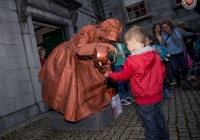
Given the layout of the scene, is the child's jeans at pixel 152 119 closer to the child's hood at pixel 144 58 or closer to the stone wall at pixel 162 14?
the child's hood at pixel 144 58

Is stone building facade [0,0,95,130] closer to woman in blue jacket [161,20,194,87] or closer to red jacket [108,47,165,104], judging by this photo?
red jacket [108,47,165,104]

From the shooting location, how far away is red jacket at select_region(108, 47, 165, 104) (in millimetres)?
1792

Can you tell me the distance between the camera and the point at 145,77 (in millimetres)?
1820

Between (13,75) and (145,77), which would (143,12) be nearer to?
(13,75)

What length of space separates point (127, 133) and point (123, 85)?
2071 millimetres

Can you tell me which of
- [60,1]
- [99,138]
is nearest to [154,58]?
[99,138]

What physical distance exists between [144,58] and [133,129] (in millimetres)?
1254

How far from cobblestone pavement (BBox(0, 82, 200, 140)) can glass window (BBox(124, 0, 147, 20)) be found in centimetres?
975

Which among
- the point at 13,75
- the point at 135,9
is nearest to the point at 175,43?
the point at 13,75

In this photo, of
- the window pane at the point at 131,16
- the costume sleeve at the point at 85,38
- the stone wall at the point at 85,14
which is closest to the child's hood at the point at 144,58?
the costume sleeve at the point at 85,38

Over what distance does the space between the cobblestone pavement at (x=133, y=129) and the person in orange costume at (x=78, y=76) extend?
0.39 meters

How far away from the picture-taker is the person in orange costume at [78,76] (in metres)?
2.33

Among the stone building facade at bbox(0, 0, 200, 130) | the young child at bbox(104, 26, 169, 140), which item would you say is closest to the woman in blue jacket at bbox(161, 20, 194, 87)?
the young child at bbox(104, 26, 169, 140)

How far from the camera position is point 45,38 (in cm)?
749
